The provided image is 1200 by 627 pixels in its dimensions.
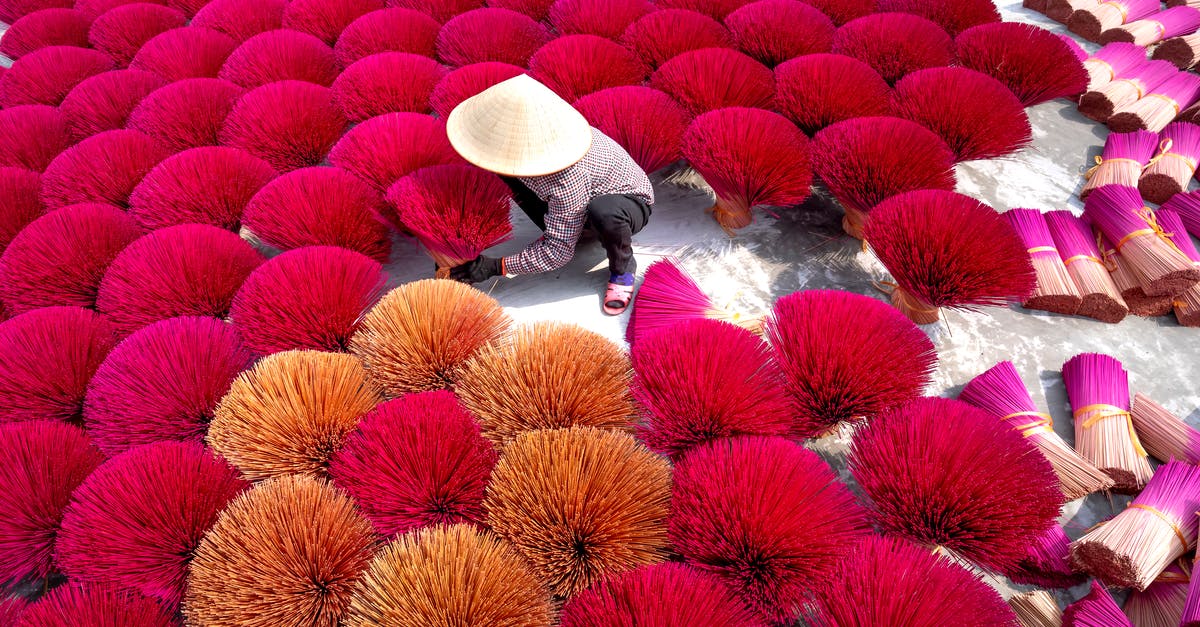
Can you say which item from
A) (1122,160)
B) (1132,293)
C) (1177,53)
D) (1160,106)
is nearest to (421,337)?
(1132,293)

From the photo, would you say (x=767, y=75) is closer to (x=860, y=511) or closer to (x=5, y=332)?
(x=860, y=511)

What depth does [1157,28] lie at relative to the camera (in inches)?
81.4

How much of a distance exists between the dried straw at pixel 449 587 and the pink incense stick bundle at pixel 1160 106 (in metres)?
1.82

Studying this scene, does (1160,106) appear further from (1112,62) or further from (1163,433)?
(1163,433)

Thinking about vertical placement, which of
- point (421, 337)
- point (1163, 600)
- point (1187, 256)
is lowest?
point (1163, 600)

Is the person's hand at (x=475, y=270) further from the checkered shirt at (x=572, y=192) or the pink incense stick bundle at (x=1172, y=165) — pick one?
the pink incense stick bundle at (x=1172, y=165)

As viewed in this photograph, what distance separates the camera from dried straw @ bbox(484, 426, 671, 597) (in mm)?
866

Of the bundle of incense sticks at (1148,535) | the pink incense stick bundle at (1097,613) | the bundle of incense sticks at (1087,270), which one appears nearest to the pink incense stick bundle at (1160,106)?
the bundle of incense sticks at (1087,270)

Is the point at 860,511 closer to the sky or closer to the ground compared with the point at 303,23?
closer to the ground

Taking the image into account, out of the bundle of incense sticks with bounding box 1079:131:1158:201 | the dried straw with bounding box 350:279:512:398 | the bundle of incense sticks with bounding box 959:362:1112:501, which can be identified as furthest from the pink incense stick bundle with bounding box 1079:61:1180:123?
the dried straw with bounding box 350:279:512:398

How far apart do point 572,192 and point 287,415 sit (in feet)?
1.99

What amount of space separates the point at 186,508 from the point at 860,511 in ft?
2.84

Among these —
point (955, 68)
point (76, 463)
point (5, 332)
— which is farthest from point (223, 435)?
point (955, 68)

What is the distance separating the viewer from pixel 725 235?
1.51 metres
